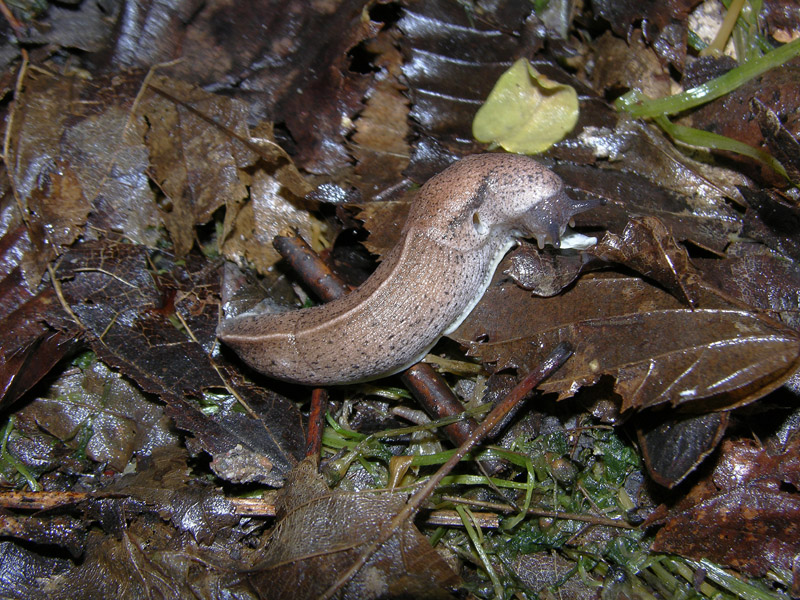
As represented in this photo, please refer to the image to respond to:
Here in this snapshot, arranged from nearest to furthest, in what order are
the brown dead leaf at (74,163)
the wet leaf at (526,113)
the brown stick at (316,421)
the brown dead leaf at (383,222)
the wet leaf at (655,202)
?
the brown stick at (316,421) → the wet leaf at (655,202) → the brown dead leaf at (383,222) → the brown dead leaf at (74,163) → the wet leaf at (526,113)

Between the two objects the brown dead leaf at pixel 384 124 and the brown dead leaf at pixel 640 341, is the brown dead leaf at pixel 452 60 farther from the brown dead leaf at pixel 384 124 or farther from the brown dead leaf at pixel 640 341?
the brown dead leaf at pixel 640 341

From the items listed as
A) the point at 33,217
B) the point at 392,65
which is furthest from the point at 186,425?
the point at 392,65

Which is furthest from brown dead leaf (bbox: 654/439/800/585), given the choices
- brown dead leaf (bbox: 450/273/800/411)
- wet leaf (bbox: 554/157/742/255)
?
wet leaf (bbox: 554/157/742/255)

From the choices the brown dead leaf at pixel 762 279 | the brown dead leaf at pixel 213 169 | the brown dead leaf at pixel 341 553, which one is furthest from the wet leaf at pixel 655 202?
the brown dead leaf at pixel 341 553

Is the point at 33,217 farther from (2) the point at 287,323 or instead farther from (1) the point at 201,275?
(2) the point at 287,323

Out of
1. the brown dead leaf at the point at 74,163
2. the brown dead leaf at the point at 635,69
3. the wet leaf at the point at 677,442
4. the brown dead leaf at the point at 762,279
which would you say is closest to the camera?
the wet leaf at the point at 677,442

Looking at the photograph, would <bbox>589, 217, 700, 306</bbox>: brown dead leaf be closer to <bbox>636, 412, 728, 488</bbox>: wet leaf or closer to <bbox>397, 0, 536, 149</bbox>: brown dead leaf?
<bbox>636, 412, 728, 488</bbox>: wet leaf

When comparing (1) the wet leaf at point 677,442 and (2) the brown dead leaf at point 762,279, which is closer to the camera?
(1) the wet leaf at point 677,442
